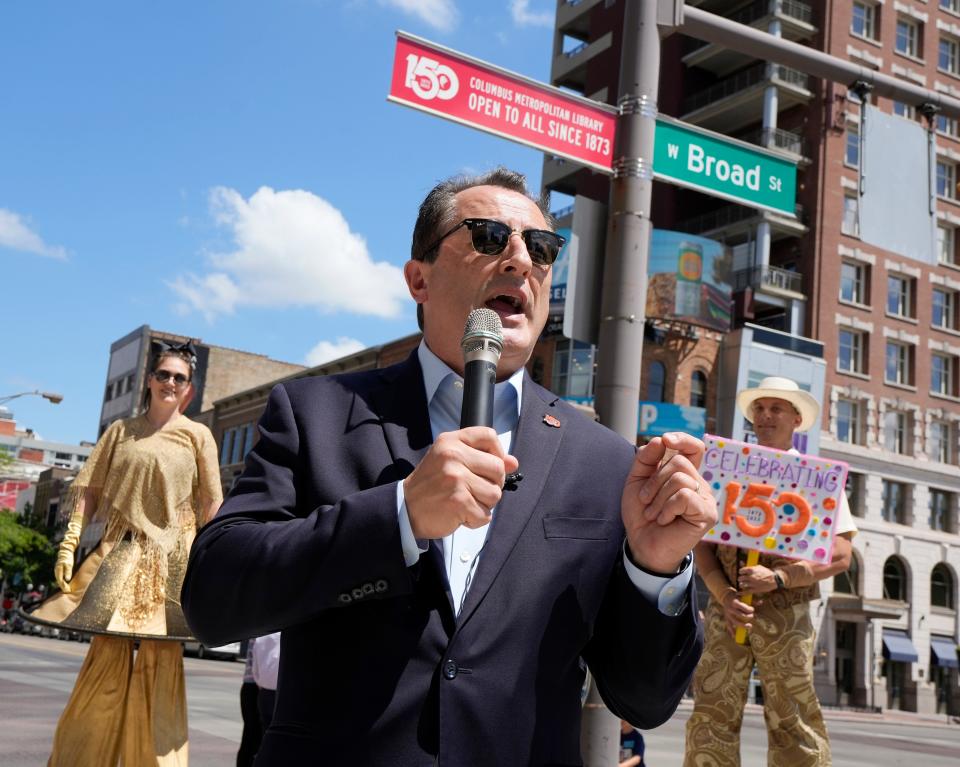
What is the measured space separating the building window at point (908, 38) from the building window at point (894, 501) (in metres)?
19.9

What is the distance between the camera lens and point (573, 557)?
2242 millimetres

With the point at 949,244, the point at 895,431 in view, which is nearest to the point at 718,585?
the point at 895,431

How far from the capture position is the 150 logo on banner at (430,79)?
552cm

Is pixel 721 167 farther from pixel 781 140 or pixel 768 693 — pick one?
pixel 781 140

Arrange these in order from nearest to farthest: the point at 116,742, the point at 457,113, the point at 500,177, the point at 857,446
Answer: the point at 500,177, the point at 116,742, the point at 457,113, the point at 857,446

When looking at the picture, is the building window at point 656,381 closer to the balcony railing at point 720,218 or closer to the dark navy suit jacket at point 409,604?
the balcony railing at point 720,218

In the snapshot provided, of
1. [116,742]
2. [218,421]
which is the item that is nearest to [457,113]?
[116,742]

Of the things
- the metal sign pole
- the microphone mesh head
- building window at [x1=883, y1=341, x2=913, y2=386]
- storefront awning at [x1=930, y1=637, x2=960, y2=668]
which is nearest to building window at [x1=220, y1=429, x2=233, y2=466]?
building window at [x1=883, y1=341, x2=913, y2=386]

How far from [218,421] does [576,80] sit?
31.4 m

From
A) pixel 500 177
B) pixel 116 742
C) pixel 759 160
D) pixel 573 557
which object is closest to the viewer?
pixel 573 557

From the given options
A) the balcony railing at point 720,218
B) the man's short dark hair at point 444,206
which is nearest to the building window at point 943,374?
the balcony railing at point 720,218

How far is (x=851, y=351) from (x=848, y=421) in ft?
10.3

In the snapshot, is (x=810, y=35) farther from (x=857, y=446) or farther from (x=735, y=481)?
(x=735, y=481)

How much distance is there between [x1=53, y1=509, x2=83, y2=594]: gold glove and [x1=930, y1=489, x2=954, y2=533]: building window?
45905 millimetres
